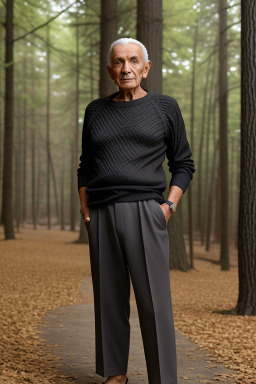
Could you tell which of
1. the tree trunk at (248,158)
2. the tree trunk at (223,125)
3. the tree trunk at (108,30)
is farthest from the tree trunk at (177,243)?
the tree trunk at (248,158)

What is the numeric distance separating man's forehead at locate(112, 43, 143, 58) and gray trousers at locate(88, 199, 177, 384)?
3.13ft

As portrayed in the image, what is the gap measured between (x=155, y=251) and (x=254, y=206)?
11.7ft

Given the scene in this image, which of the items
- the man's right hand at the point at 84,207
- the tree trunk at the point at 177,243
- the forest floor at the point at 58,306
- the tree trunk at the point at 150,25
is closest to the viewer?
the man's right hand at the point at 84,207

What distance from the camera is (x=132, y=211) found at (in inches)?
122

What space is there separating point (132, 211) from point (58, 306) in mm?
4472

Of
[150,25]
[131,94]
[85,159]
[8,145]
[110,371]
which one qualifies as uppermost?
[150,25]

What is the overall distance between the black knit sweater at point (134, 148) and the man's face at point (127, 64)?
0.45ft

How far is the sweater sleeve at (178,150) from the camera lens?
3.26m

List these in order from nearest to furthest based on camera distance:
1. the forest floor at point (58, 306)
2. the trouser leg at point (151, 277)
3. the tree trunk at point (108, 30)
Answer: the trouser leg at point (151, 277) < the forest floor at point (58, 306) < the tree trunk at point (108, 30)

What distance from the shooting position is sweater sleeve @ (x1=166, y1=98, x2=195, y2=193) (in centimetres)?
326

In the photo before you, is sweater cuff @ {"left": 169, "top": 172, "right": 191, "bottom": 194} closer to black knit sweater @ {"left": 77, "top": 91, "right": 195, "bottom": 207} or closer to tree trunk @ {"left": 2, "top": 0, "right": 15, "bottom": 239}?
black knit sweater @ {"left": 77, "top": 91, "right": 195, "bottom": 207}

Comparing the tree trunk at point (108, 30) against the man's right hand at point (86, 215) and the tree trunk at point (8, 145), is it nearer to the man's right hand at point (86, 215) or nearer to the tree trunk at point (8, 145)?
the tree trunk at point (8, 145)

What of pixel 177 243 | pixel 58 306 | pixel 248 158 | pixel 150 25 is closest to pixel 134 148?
pixel 248 158

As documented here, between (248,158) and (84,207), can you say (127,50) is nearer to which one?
(84,207)
